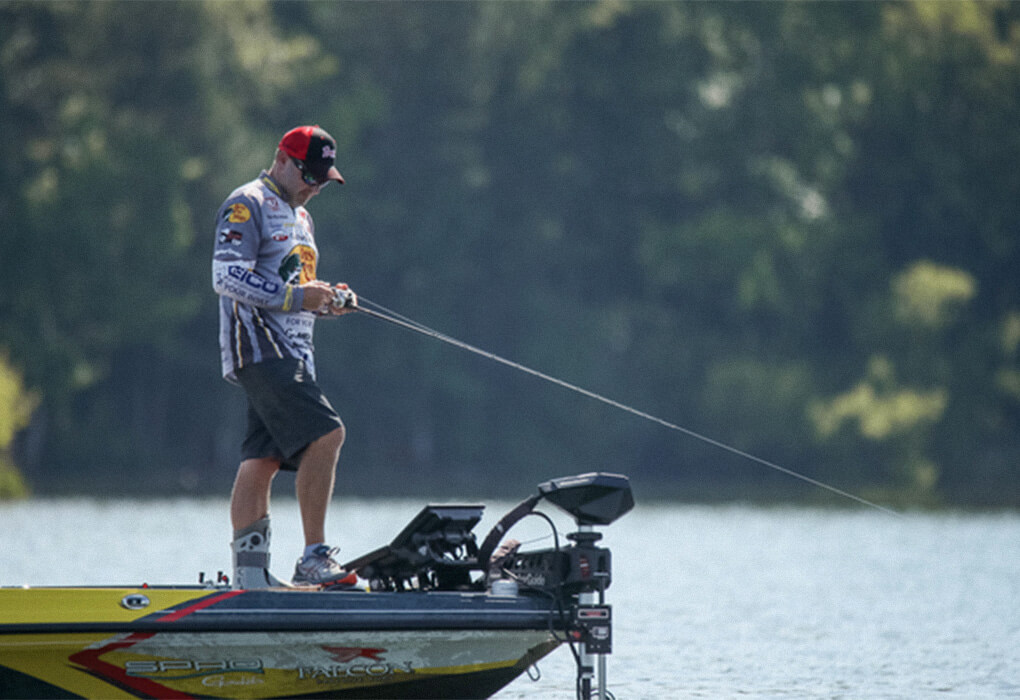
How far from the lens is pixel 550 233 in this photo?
→ 150ft

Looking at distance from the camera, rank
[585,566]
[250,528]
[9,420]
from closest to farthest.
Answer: [585,566], [250,528], [9,420]

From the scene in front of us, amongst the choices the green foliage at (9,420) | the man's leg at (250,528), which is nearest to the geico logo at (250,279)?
the man's leg at (250,528)

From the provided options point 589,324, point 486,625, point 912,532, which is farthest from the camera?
point 589,324

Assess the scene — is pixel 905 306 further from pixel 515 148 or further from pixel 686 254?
pixel 515 148

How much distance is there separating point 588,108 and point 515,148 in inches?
80.8

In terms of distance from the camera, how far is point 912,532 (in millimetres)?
23938

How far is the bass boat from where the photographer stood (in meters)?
7.20

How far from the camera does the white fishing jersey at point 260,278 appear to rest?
779 centimetres

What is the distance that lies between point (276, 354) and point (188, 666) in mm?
1346

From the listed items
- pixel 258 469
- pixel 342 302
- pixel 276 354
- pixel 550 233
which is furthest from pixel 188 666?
pixel 550 233

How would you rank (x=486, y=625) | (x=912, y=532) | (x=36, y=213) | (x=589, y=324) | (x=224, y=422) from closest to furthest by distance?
1. (x=486, y=625)
2. (x=912, y=532)
3. (x=36, y=213)
4. (x=224, y=422)
5. (x=589, y=324)

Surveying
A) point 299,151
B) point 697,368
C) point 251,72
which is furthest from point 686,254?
point 299,151

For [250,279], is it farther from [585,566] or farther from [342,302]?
[585,566]

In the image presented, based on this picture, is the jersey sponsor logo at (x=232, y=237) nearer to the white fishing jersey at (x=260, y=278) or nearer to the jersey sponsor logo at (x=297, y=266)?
the white fishing jersey at (x=260, y=278)
